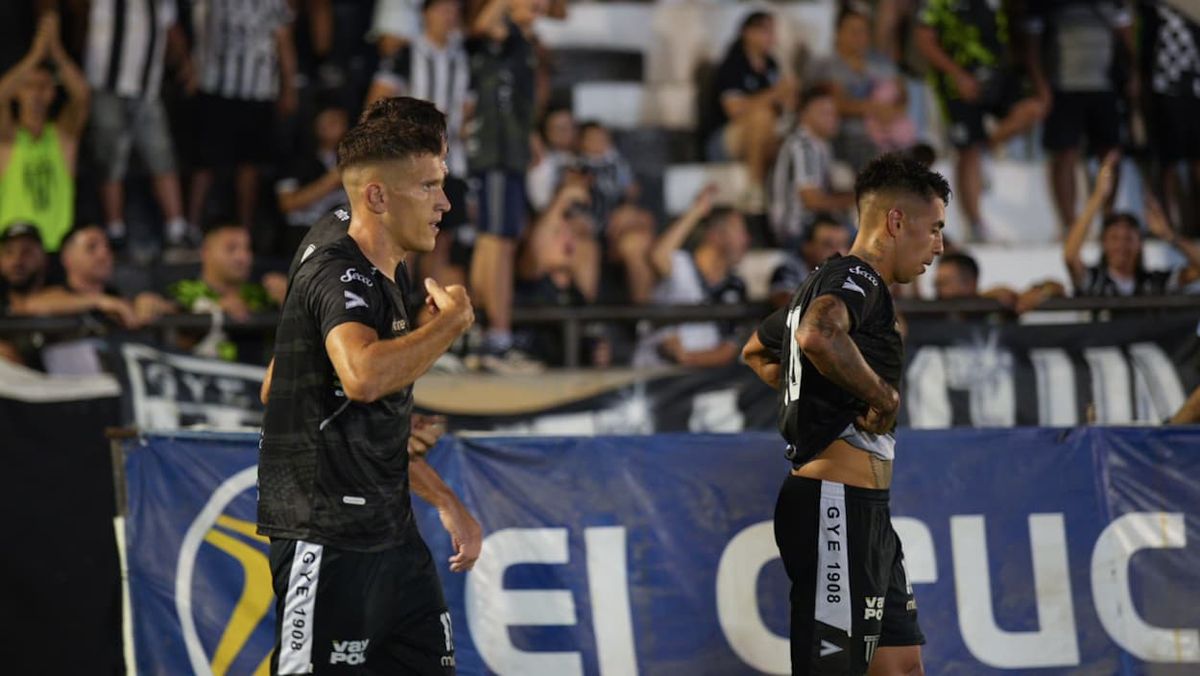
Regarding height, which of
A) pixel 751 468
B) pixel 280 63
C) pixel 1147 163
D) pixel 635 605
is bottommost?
pixel 635 605

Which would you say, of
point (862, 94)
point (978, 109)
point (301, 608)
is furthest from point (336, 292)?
point (978, 109)

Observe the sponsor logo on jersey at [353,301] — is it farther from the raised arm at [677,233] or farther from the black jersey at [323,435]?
the raised arm at [677,233]

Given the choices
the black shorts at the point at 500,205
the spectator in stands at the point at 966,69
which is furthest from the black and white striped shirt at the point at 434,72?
the spectator in stands at the point at 966,69

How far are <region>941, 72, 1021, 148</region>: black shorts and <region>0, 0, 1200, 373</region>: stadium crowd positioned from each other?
0.02 m

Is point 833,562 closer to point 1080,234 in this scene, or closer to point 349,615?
point 349,615

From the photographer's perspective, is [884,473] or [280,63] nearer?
[884,473]

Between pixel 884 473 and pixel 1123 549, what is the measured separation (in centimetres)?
198

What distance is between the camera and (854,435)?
244 inches

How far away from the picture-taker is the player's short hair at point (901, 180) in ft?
20.7

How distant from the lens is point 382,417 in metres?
5.25

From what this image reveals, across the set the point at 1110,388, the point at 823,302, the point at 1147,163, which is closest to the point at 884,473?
the point at 823,302

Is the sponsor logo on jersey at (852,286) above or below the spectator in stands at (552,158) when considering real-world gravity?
below

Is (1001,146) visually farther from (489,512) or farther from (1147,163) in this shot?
(489,512)

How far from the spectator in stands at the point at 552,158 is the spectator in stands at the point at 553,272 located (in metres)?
0.33
